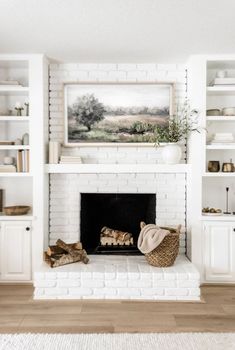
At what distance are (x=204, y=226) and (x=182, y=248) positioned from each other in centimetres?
54

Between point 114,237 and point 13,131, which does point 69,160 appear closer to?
point 13,131

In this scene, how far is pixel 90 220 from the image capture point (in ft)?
14.5

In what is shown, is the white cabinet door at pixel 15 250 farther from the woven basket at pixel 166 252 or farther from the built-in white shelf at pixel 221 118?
the built-in white shelf at pixel 221 118

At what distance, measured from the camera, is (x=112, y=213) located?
4414 millimetres

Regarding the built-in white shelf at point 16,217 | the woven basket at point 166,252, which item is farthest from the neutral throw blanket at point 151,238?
the built-in white shelf at point 16,217

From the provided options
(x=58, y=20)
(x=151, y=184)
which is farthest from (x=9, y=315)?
(x=58, y=20)

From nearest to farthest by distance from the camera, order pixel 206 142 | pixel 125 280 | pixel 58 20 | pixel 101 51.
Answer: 1. pixel 58 20
2. pixel 125 280
3. pixel 101 51
4. pixel 206 142

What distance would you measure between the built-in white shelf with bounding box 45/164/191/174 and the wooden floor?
1.38 meters

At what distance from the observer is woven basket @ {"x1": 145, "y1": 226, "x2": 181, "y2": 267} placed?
383 cm

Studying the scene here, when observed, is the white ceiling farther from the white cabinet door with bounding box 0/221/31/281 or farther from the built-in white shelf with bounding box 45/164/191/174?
the white cabinet door with bounding box 0/221/31/281

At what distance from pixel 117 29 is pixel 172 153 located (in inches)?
58.2

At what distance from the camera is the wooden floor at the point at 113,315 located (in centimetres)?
303

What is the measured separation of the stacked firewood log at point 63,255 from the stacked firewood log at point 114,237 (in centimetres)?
36

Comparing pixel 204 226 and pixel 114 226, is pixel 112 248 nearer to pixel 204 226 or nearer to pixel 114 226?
pixel 114 226
